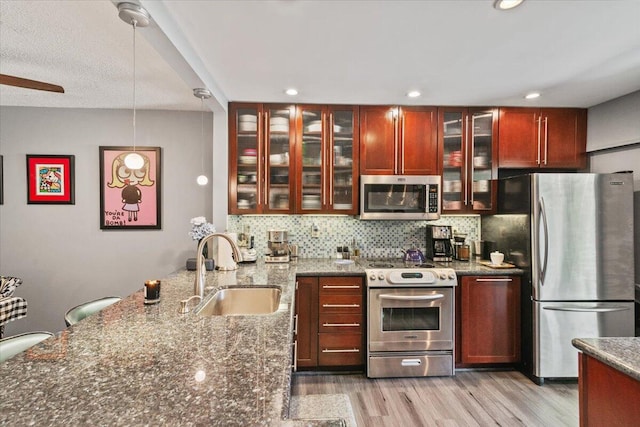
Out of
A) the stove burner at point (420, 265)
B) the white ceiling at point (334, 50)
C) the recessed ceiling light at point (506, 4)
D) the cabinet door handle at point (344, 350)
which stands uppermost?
the white ceiling at point (334, 50)

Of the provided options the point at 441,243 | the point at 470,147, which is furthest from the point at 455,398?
the point at 470,147

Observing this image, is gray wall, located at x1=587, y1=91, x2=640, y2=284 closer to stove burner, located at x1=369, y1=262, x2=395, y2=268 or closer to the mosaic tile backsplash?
the mosaic tile backsplash

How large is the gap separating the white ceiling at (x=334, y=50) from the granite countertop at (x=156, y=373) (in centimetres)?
149

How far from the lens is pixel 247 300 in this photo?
7.25ft

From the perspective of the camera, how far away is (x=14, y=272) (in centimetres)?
336

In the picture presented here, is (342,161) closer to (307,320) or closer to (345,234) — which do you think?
(345,234)

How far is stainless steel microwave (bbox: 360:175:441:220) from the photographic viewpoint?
3123 millimetres

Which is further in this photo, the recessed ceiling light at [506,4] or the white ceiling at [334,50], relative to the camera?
the white ceiling at [334,50]

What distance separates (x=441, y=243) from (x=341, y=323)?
1351 mm

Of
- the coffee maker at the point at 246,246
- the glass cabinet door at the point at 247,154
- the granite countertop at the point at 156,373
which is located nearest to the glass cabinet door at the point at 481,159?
the glass cabinet door at the point at 247,154

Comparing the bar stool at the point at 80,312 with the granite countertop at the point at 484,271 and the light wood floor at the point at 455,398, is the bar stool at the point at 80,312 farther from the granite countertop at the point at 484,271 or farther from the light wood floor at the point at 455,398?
the granite countertop at the point at 484,271

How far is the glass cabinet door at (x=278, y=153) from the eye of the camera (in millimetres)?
3170

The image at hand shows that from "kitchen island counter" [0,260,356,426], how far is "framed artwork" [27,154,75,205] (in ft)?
8.39

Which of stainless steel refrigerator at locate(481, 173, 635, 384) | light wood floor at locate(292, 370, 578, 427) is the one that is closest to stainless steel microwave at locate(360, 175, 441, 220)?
stainless steel refrigerator at locate(481, 173, 635, 384)
